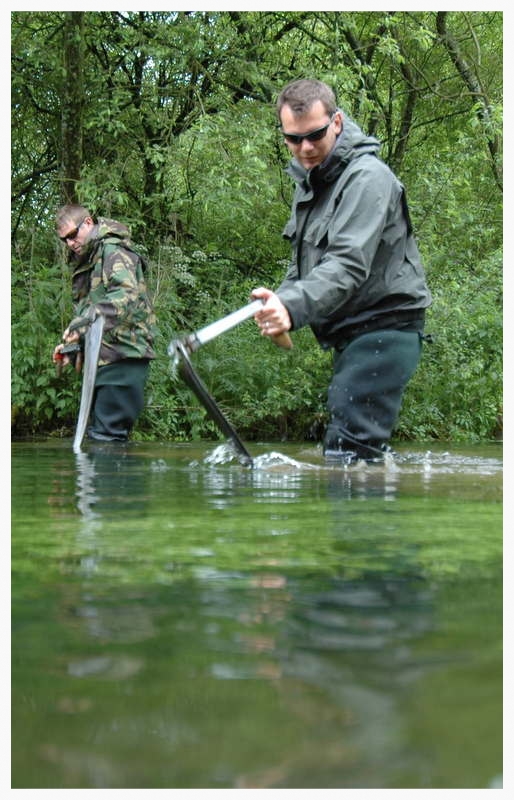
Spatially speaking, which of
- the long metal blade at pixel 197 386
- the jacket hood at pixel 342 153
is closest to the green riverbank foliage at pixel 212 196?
the long metal blade at pixel 197 386

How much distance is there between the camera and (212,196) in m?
11.5

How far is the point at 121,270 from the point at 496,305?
610cm

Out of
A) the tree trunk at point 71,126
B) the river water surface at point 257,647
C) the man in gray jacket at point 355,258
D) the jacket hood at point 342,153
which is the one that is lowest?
the river water surface at point 257,647

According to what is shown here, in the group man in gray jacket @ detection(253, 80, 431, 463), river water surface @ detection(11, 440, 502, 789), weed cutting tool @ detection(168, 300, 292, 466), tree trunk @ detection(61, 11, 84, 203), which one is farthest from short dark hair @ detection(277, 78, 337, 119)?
tree trunk @ detection(61, 11, 84, 203)

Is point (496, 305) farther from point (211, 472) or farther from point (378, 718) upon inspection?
point (378, 718)

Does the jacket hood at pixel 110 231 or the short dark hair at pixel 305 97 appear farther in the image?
the jacket hood at pixel 110 231

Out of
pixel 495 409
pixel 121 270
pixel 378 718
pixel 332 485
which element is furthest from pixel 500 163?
pixel 378 718

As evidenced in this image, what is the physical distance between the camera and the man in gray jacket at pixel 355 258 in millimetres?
5391

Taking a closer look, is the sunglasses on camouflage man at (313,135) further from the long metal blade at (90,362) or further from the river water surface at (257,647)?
the long metal blade at (90,362)

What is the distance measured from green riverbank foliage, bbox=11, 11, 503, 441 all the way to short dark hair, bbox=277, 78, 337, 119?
5.64 m

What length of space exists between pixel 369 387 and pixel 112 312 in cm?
327

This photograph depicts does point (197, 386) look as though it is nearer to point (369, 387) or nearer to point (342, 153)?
point (369, 387)

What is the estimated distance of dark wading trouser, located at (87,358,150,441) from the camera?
8.62 meters

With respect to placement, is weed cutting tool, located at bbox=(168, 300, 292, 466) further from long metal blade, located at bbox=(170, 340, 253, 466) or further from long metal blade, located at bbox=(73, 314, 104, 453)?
long metal blade, located at bbox=(73, 314, 104, 453)
